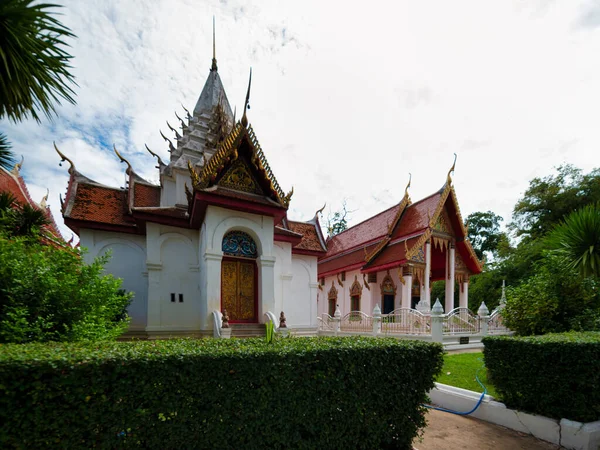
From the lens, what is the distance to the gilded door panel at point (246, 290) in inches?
365

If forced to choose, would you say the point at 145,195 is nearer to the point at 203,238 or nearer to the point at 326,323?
the point at 203,238

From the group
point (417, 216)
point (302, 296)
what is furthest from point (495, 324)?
point (302, 296)

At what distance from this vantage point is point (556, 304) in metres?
5.90

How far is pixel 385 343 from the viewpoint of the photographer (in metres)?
3.53

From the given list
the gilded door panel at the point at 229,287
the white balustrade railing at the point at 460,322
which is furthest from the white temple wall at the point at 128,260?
the white balustrade railing at the point at 460,322

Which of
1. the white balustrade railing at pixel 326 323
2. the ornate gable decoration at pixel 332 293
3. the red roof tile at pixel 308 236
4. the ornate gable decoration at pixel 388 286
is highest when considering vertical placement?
the red roof tile at pixel 308 236

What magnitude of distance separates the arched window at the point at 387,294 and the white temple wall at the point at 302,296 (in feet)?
15.2

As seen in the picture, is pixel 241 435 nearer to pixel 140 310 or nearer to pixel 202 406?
pixel 202 406

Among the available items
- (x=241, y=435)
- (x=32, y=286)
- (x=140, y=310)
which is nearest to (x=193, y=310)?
(x=140, y=310)

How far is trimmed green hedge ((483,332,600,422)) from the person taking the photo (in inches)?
145

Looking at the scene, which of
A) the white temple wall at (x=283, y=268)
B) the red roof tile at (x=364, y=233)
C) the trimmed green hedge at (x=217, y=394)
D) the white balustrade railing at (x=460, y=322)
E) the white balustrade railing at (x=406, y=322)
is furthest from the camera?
the red roof tile at (x=364, y=233)

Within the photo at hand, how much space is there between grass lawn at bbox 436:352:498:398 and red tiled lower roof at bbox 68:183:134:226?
31.3ft

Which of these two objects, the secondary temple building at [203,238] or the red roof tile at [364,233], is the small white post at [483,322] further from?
the red roof tile at [364,233]

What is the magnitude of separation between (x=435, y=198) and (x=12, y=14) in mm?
15626
